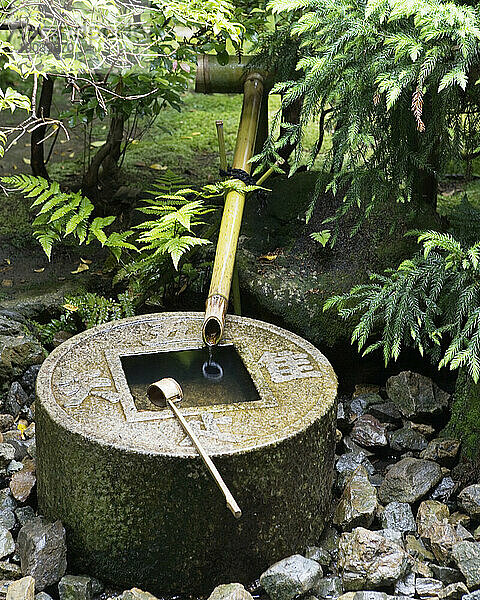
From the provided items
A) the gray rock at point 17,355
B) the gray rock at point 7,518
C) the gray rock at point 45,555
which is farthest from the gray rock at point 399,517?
the gray rock at point 17,355

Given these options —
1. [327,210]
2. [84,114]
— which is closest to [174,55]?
[84,114]

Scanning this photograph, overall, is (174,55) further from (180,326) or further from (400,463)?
(400,463)

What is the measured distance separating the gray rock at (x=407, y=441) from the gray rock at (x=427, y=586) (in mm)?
903

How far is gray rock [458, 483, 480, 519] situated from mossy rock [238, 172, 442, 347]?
111cm

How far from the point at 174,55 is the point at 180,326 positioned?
5.67 ft

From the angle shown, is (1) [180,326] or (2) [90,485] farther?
(1) [180,326]

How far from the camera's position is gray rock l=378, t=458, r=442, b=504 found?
11.6 ft

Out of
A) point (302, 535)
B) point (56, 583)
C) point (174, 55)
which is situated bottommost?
point (56, 583)

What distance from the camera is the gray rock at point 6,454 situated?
3.71 m

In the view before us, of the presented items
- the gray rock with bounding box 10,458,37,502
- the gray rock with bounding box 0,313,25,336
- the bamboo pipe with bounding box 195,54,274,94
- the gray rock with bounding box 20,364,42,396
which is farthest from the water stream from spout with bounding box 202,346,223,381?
the bamboo pipe with bounding box 195,54,274,94

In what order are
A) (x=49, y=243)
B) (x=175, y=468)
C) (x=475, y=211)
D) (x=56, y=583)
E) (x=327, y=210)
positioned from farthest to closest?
(x=327, y=210) → (x=49, y=243) → (x=475, y=211) → (x=56, y=583) → (x=175, y=468)

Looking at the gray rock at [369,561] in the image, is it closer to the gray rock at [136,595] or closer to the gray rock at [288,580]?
the gray rock at [288,580]

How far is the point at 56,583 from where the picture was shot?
10.0 ft

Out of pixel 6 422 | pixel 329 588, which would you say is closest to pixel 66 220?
pixel 6 422
